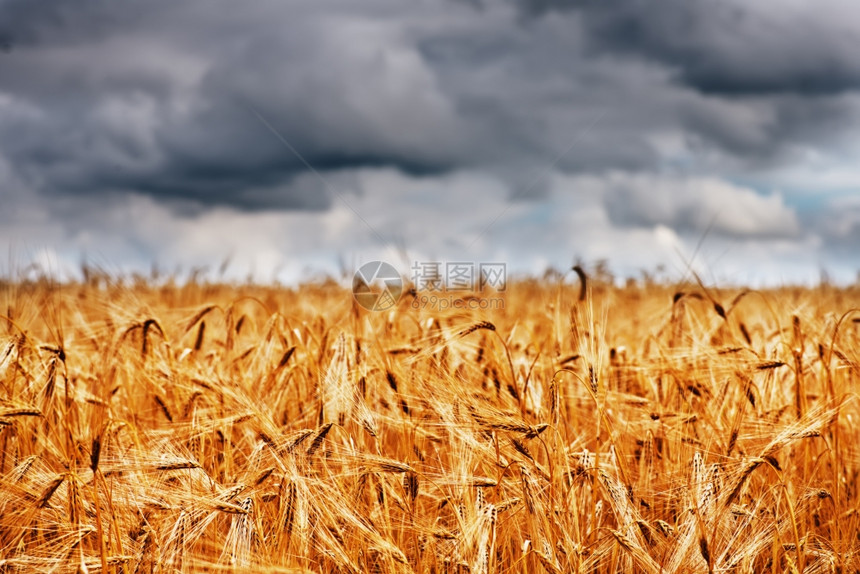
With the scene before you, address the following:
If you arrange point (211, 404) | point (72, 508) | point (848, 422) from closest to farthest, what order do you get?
point (72, 508)
point (211, 404)
point (848, 422)

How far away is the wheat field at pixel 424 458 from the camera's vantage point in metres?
2.17

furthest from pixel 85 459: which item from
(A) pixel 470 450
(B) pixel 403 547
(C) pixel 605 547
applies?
(C) pixel 605 547

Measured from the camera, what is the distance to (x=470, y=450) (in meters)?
2.42

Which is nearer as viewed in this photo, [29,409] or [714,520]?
[714,520]

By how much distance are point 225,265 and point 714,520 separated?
736 centimetres

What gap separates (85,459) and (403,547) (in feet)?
4.61

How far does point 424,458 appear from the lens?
278cm

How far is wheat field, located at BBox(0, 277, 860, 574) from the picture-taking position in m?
2.17

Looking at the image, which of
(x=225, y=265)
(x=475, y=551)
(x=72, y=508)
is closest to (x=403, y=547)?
(x=475, y=551)

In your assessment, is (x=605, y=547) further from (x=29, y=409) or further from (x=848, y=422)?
(x=29, y=409)

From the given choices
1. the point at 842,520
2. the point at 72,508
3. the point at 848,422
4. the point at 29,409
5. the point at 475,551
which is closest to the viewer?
the point at 475,551

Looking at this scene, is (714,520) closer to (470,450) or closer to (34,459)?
(470,450)

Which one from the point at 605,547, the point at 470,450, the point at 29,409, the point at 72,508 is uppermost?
the point at 29,409

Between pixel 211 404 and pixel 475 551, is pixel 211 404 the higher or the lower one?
→ the higher one
